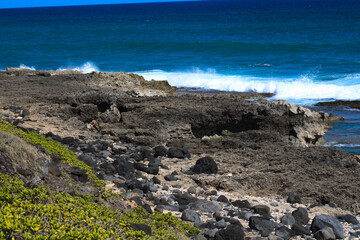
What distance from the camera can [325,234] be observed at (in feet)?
23.9

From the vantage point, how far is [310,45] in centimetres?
4688

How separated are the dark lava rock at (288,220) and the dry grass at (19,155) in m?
4.27

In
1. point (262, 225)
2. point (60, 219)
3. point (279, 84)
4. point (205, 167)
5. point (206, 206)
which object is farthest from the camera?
point (279, 84)

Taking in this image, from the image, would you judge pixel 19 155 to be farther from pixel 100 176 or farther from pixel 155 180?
pixel 155 180

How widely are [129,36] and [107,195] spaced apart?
59.6m

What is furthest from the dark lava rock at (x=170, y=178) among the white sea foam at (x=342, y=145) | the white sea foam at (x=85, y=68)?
the white sea foam at (x=85, y=68)

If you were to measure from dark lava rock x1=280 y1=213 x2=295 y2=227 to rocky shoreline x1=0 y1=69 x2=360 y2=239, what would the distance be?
0.02 m

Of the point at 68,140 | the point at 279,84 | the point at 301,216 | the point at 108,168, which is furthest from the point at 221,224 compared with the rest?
the point at 279,84

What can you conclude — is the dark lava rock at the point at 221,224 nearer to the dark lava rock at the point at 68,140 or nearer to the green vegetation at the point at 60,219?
the green vegetation at the point at 60,219

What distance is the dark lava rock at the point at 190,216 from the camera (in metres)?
7.61

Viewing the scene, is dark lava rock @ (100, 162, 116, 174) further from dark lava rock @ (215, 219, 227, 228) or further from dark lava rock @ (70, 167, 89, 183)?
dark lava rock @ (215, 219, 227, 228)

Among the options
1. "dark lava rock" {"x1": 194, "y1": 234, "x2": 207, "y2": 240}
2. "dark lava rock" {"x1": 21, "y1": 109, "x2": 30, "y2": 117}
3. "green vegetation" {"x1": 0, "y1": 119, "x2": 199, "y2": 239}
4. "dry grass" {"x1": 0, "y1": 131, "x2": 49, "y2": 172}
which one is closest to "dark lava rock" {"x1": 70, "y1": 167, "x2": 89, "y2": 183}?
"dry grass" {"x1": 0, "y1": 131, "x2": 49, "y2": 172}

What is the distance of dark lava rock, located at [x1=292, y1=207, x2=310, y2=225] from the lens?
7.91 metres

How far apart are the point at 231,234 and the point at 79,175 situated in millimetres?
2989
